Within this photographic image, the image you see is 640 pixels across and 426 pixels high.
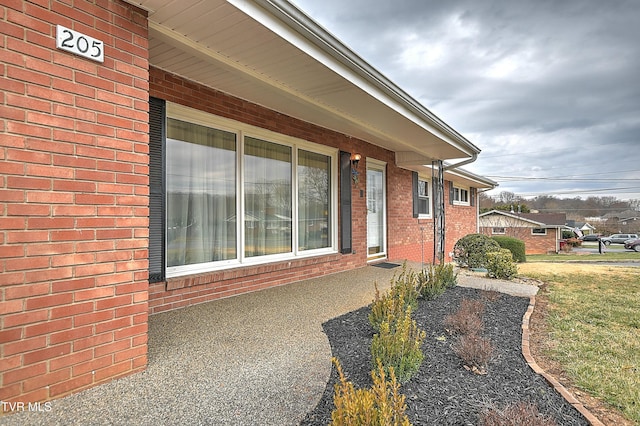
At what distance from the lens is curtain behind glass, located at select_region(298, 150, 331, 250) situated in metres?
5.90

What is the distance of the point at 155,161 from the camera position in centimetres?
352

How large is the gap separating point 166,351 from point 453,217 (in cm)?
1264

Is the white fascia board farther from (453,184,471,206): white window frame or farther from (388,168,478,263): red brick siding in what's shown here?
(453,184,471,206): white window frame

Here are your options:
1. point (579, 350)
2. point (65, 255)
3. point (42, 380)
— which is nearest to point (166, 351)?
point (42, 380)


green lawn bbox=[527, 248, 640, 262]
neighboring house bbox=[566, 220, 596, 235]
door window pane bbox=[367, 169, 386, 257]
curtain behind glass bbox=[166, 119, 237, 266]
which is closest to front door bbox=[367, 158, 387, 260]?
door window pane bbox=[367, 169, 386, 257]

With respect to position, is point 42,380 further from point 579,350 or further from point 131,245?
point 579,350

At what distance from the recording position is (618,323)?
4.03 metres

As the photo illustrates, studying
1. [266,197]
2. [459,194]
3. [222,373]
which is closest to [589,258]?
[459,194]

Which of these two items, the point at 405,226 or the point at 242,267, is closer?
the point at 242,267

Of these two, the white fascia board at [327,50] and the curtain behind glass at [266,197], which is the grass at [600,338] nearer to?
the white fascia board at [327,50]

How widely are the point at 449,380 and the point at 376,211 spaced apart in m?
5.92

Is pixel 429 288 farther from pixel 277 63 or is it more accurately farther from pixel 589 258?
pixel 589 258

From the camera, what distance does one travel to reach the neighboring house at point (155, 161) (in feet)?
6.31

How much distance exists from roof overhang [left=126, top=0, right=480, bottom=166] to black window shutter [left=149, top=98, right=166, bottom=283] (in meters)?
Answer: 0.60
